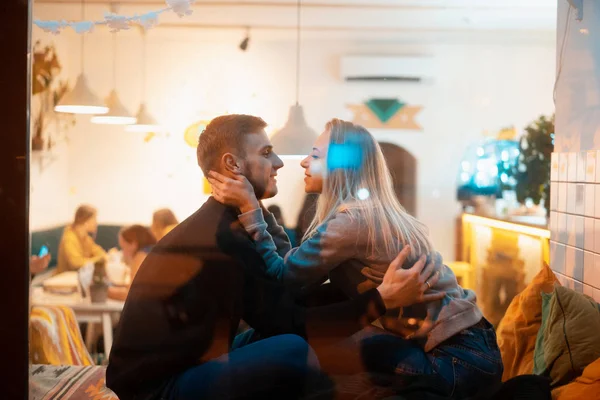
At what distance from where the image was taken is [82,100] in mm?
1851

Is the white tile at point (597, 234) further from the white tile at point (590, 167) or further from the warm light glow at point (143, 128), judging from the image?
the warm light glow at point (143, 128)

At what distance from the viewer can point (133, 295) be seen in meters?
1.70

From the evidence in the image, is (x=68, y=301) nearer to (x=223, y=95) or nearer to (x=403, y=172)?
(x=223, y=95)

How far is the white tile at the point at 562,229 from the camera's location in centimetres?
224

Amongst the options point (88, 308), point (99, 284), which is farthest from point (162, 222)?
point (88, 308)

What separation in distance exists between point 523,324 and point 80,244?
1.42 metres

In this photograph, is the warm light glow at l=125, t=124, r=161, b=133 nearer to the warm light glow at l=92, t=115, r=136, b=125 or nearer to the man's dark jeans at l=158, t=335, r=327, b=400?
the warm light glow at l=92, t=115, r=136, b=125

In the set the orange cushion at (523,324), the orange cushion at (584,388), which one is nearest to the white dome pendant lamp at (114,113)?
the orange cushion at (523,324)

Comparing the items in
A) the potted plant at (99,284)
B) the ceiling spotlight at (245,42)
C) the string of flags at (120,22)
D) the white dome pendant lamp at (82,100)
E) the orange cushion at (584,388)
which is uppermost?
the string of flags at (120,22)

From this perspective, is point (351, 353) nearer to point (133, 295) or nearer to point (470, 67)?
point (133, 295)

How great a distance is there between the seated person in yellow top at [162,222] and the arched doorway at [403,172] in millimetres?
604

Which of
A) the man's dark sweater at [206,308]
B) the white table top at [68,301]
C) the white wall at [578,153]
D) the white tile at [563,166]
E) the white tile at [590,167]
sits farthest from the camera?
the white tile at [563,166]

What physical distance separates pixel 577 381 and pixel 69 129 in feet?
5.33

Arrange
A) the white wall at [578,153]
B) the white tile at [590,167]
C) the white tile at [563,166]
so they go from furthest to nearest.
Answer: the white tile at [563,166] → the white tile at [590,167] → the white wall at [578,153]
